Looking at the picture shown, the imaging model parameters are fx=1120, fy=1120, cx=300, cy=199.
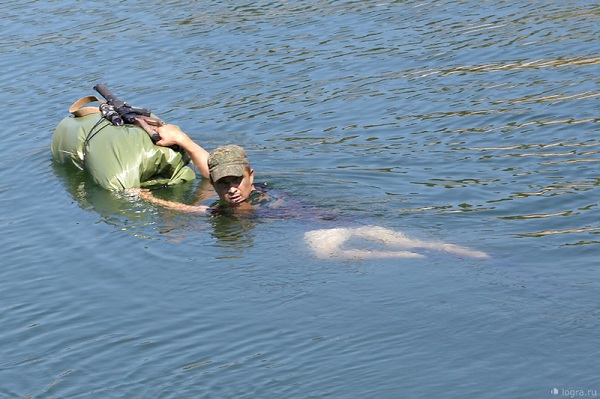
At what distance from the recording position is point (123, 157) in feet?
36.4

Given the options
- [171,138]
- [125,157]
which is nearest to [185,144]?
[171,138]

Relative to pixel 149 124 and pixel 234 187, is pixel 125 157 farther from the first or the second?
pixel 234 187

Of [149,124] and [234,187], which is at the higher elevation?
[149,124]

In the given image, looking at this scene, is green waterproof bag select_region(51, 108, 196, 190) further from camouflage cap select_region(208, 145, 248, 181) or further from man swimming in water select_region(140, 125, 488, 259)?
camouflage cap select_region(208, 145, 248, 181)

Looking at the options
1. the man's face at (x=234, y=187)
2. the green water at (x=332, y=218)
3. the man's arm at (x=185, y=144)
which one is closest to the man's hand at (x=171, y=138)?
the man's arm at (x=185, y=144)

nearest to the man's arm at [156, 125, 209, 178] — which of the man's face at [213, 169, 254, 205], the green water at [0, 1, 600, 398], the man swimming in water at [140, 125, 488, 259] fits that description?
the man swimming in water at [140, 125, 488, 259]

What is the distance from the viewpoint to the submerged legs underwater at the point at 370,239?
29.2ft

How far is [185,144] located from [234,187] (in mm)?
1310

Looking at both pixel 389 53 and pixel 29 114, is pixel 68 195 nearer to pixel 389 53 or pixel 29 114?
pixel 29 114

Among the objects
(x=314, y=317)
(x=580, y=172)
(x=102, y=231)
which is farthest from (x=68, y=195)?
(x=580, y=172)

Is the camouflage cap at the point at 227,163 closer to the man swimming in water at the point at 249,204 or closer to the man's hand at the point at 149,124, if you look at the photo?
the man swimming in water at the point at 249,204

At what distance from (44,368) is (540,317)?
3.39 metres

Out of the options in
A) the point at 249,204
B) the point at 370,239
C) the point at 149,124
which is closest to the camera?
the point at 370,239

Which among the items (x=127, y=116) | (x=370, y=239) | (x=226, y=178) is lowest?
(x=370, y=239)
